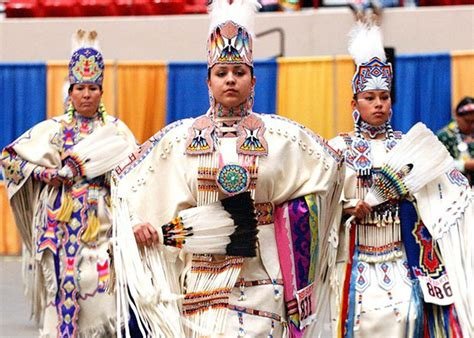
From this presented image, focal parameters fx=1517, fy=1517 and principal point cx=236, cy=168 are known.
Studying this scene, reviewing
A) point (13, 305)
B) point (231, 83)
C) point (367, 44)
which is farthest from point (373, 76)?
point (13, 305)

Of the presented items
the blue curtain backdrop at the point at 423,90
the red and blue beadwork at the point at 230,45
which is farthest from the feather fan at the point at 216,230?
the blue curtain backdrop at the point at 423,90

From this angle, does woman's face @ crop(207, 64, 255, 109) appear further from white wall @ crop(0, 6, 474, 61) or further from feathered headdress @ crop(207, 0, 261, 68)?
white wall @ crop(0, 6, 474, 61)

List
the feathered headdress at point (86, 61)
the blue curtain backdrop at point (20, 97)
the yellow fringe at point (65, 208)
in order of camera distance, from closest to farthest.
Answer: the yellow fringe at point (65, 208), the feathered headdress at point (86, 61), the blue curtain backdrop at point (20, 97)

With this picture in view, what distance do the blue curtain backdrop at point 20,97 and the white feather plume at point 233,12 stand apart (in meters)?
9.77

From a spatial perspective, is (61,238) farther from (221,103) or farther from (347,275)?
(221,103)

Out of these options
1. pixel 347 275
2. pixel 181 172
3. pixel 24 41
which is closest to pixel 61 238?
pixel 347 275

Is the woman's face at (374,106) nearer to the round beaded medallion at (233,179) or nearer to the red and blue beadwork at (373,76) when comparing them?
the red and blue beadwork at (373,76)

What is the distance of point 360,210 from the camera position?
7520 millimetres

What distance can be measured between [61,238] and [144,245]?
3470mm

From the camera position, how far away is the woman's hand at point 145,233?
6.04 m

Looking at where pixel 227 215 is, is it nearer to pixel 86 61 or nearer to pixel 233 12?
pixel 233 12

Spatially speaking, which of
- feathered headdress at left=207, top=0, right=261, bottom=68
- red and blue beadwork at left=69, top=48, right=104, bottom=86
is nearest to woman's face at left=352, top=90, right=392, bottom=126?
feathered headdress at left=207, top=0, right=261, bottom=68

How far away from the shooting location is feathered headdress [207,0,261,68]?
6.20 metres

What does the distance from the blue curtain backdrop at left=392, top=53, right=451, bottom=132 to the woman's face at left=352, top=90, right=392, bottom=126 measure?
6920 millimetres
